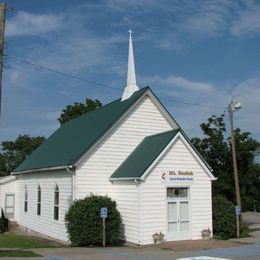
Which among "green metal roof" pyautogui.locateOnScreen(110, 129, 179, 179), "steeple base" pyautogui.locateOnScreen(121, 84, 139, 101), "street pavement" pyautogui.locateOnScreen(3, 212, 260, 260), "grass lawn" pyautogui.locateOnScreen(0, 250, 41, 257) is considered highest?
"steeple base" pyautogui.locateOnScreen(121, 84, 139, 101)

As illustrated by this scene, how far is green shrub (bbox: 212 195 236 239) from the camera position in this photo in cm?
2569

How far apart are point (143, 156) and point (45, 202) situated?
826 centimetres

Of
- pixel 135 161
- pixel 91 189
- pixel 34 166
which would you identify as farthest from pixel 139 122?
pixel 34 166

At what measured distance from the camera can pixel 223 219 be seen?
25.7m

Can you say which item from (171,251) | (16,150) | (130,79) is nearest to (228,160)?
(130,79)

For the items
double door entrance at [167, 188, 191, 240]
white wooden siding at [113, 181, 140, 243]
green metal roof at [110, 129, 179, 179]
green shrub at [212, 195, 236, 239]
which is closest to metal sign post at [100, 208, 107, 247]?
white wooden siding at [113, 181, 140, 243]

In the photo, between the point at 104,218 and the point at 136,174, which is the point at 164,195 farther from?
the point at 104,218

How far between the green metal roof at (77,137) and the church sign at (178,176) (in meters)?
4.21

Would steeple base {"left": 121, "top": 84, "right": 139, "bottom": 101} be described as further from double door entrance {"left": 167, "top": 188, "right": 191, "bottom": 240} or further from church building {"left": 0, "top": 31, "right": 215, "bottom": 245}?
double door entrance {"left": 167, "top": 188, "right": 191, "bottom": 240}

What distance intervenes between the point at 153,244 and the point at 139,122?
7293mm

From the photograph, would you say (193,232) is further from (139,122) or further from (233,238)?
(139,122)

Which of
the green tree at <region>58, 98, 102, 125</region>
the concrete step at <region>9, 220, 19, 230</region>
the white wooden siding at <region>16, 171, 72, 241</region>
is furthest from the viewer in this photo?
the green tree at <region>58, 98, 102, 125</region>

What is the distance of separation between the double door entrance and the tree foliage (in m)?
12.4

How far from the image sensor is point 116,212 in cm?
2308
